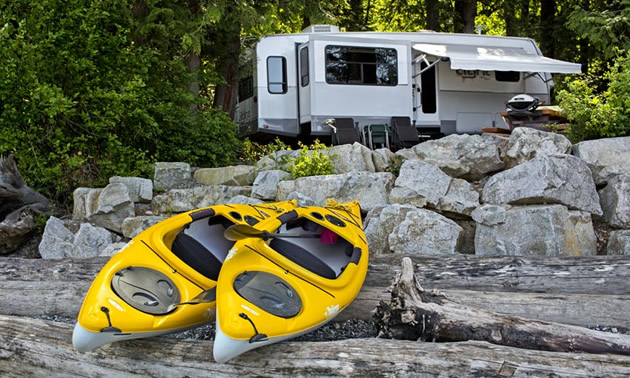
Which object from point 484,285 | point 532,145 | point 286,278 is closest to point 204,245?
point 286,278

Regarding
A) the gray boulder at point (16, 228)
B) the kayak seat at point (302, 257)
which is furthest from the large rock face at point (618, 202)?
the gray boulder at point (16, 228)

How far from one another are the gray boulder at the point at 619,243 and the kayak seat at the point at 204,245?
4.20m

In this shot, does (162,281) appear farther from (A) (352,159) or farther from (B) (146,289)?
(A) (352,159)

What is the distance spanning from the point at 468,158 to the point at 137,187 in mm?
4290

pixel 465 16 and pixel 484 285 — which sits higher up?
pixel 465 16

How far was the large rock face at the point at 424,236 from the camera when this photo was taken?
6410mm

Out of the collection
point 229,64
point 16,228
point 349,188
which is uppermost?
point 229,64

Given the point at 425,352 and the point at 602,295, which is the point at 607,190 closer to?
the point at 602,295

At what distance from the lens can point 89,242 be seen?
7402 mm

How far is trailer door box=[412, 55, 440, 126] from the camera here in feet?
40.3

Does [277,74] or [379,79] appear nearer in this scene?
[379,79]

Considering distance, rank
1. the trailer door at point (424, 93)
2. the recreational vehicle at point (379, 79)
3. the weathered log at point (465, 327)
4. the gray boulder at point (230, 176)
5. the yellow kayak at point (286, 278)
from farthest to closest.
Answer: the trailer door at point (424, 93) < the recreational vehicle at point (379, 79) < the gray boulder at point (230, 176) < the weathered log at point (465, 327) < the yellow kayak at point (286, 278)

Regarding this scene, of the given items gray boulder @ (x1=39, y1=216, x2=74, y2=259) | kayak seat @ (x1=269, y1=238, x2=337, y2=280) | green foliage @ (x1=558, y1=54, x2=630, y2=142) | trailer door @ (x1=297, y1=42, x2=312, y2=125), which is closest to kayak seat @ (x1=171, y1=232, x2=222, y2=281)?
kayak seat @ (x1=269, y1=238, x2=337, y2=280)

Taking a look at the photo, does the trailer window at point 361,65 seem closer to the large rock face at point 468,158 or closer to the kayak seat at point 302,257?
the large rock face at point 468,158
